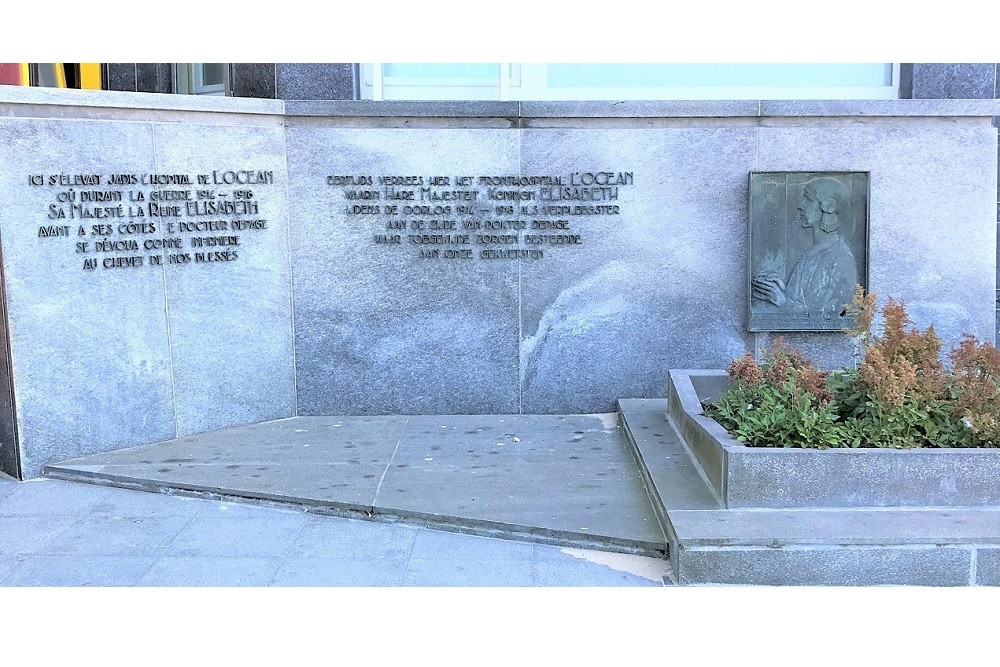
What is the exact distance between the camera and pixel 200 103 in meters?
7.68

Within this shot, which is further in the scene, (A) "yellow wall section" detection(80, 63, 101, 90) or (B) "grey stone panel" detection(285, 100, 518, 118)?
(A) "yellow wall section" detection(80, 63, 101, 90)

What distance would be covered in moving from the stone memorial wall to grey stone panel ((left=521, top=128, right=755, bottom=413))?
0.7 inches

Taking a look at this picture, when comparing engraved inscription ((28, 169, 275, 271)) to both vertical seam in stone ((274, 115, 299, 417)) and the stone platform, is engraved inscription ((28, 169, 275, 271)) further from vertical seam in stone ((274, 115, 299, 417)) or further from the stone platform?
the stone platform

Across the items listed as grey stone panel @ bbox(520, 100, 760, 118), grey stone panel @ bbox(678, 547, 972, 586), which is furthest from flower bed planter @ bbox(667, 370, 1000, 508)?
grey stone panel @ bbox(520, 100, 760, 118)

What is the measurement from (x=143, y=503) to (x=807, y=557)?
4.26 metres

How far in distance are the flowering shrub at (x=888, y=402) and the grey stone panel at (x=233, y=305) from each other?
4.16 meters

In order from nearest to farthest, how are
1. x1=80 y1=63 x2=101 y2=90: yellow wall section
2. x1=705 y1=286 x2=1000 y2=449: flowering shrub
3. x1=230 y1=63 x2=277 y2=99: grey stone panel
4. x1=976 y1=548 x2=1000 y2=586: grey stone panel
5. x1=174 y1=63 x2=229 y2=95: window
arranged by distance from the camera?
x1=976 y1=548 x2=1000 y2=586: grey stone panel < x1=705 y1=286 x2=1000 y2=449: flowering shrub < x1=230 y1=63 x2=277 y2=99: grey stone panel < x1=174 y1=63 x2=229 y2=95: window < x1=80 y1=63 x2=101 y2=90: yellow wall section

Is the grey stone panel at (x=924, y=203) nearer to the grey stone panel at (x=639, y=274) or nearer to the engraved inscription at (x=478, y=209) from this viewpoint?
the grey stone panel at (x=639, y=274)

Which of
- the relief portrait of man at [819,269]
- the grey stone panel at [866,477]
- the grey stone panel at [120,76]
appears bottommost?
the grey stone panel at [866,477]

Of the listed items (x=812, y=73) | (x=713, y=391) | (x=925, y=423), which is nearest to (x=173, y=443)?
(x=713, y=391)

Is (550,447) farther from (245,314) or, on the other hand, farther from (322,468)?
(245,314)

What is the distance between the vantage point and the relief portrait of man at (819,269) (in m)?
8.39

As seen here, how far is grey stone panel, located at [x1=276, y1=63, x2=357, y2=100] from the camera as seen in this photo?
8719mm

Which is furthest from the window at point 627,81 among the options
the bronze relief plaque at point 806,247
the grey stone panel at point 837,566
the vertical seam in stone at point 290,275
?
the grey stone panel at point 837,566
